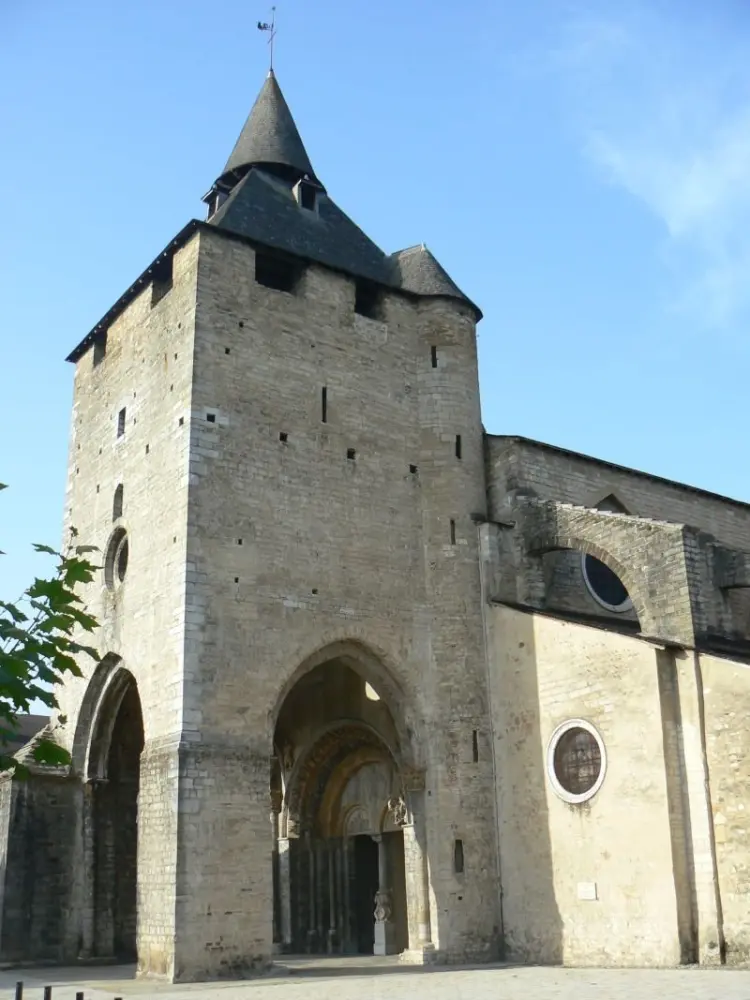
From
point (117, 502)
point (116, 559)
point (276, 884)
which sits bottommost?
point (276, 884)

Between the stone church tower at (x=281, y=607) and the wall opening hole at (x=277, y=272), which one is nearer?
the stone church tower at (x=281, y=607)

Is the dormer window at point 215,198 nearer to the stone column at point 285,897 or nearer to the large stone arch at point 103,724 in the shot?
the large stone arch at point 103,724

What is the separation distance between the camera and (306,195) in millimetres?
17516

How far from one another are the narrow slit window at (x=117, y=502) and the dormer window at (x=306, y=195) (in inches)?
219

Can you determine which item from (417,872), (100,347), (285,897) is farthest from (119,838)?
(100,347)

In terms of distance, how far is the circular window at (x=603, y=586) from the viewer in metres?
16.4

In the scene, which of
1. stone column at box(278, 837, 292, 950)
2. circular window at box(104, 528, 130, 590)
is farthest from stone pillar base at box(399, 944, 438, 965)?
circular window at box(104, 528, 130, 590)

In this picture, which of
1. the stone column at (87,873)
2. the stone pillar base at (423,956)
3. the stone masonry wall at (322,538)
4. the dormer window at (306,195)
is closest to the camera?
the stone masonry wall at (322,538)

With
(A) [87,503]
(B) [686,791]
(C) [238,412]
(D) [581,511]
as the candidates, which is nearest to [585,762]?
(B) [686,791]

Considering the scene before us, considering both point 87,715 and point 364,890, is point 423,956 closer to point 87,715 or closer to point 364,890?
point 364,890

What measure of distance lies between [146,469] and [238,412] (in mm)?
1696

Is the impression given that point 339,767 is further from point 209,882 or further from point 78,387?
point 78,387

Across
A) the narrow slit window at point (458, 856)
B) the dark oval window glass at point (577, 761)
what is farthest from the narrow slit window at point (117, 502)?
the dark oval window glass at point (577, 761)

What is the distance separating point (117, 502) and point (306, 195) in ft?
20.0
